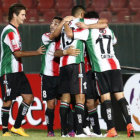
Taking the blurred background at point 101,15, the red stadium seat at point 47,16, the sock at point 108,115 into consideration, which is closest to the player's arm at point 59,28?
the sock at point 108,115

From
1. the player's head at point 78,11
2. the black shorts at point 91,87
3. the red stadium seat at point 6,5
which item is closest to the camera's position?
the player's head at point 78,11

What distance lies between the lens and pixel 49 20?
1123cm

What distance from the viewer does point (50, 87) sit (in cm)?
706

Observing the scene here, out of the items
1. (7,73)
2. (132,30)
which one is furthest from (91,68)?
(132,30)

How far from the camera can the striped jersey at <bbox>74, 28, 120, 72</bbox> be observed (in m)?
6.37

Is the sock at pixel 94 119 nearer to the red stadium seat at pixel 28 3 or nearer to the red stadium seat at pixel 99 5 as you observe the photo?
the red stadium seat at pixel 99 5

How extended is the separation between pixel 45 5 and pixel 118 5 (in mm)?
1547

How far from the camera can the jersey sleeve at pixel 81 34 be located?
20.8ft

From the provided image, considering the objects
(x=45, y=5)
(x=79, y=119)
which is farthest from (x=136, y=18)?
(x=79, y=119)

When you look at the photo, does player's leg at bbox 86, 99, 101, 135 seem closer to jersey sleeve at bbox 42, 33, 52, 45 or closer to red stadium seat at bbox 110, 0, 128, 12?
jersey sleeve at bbox 42, 33, 52, 45

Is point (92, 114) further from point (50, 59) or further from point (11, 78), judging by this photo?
point (11, 78)

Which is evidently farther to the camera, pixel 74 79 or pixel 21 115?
pixel 21 115

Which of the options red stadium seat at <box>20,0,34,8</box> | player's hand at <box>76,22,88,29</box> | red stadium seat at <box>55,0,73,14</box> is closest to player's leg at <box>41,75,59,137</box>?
player's hand at <box>76,22,88,29</box>

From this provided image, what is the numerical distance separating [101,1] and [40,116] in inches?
159
